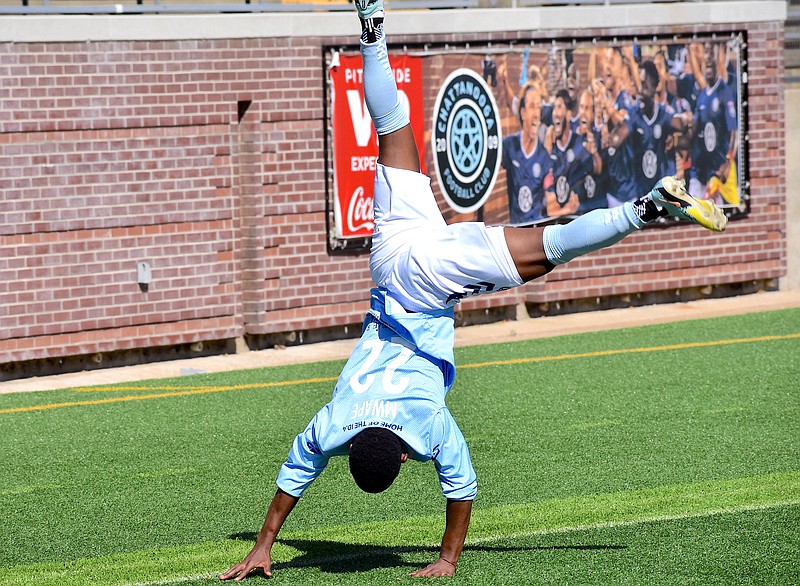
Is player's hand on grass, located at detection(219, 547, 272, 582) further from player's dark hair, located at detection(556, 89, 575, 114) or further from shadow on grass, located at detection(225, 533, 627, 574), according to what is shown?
player's dark hair, located at detection(556, 89, 575, 114)

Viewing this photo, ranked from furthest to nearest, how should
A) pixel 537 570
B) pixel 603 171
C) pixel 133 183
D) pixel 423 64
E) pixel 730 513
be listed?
pixel 603 171 → pixel 423 64 → pixel 133 183 → pixel 730 513 → pixel 537 570

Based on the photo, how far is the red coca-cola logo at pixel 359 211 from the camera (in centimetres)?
1479

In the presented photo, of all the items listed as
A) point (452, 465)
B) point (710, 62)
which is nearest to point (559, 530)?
point (452, 465)

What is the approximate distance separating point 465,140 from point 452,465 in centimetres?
911

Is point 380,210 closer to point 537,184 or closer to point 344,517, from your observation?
point 344,517

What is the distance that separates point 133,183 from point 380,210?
682 cm

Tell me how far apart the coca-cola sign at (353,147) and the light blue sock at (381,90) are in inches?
288

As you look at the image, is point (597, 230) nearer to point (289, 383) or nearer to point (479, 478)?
point (479, 478)

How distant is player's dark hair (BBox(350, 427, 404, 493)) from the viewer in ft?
20.8

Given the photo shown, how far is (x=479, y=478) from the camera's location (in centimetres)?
927

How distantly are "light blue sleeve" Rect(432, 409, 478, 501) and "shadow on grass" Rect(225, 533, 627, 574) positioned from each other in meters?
0.74

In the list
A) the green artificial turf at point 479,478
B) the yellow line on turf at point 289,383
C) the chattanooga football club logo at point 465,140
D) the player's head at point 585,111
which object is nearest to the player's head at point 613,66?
the player's head at point 585,111

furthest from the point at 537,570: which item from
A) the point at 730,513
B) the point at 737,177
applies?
the point at 737,177

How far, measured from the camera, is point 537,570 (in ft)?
23.7
